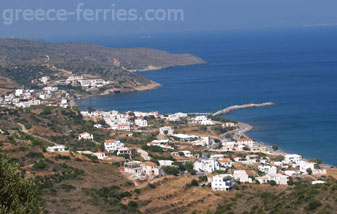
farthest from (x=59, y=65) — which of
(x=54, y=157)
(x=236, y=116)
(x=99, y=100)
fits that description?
(x=54, y=157)

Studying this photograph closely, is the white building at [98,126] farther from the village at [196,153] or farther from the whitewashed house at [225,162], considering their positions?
the whitewashed house at [225,162]

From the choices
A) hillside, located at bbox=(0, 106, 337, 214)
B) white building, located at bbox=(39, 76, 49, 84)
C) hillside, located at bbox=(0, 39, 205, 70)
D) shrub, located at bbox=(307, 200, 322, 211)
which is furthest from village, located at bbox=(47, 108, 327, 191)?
hillside, located at bbox=(0, 39, 205, 70)

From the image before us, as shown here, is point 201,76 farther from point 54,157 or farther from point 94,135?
point 54,157

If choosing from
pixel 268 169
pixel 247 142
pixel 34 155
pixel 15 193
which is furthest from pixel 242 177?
pixel 15 193

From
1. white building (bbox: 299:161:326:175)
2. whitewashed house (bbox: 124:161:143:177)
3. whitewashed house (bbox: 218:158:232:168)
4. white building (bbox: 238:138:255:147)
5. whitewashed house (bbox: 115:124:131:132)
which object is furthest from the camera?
whitewashed house (bbox: 115:124:131:132)

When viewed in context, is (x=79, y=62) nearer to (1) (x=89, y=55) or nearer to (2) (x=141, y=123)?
(1) (x=89, y=55)

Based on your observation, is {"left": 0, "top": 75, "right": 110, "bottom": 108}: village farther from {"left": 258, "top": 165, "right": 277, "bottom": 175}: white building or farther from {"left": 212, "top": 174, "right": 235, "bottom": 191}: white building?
{"left": 212, "top": 174, "right": 235, "bottom": 191}: white building

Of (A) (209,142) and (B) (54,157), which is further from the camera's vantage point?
(A) (209,142)
